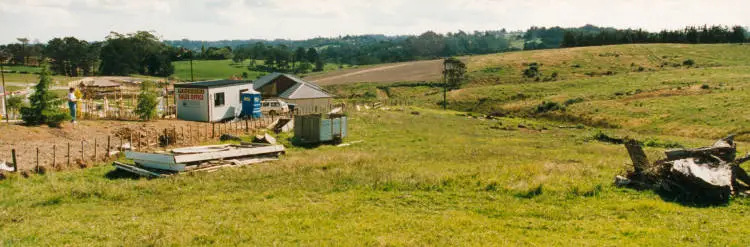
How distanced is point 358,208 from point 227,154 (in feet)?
31.0

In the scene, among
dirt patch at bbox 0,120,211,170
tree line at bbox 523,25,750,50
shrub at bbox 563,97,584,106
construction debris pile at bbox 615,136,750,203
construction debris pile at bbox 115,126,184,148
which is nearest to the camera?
construction debris pile at bbox 615,136,750,203

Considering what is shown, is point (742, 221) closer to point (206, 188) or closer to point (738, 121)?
point (206, 188)

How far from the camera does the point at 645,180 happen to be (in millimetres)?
16812

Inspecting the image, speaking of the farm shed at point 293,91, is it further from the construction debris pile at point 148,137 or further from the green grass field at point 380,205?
the construction debris pile at point 148,137

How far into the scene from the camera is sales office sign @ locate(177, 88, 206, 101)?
3638 centimetres

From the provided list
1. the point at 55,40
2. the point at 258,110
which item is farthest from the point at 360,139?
the point at 55,40

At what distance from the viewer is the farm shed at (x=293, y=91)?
5488 cm

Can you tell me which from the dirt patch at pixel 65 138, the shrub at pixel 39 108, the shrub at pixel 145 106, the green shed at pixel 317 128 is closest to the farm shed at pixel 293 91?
the shrub at pixel 145 106

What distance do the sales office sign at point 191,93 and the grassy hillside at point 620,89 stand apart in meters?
39.5

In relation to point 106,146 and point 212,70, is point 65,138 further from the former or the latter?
point 212,70

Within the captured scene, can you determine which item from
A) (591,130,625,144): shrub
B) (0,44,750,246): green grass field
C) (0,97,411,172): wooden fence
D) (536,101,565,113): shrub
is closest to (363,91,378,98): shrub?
(536,101,565,113): shrub

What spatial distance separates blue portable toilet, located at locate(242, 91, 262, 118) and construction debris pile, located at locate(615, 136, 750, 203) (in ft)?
93.1

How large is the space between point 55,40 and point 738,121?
149m

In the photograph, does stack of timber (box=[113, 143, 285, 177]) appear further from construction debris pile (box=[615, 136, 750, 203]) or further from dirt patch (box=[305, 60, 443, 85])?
dirt patch (box=[305, 60, 443, 85])
